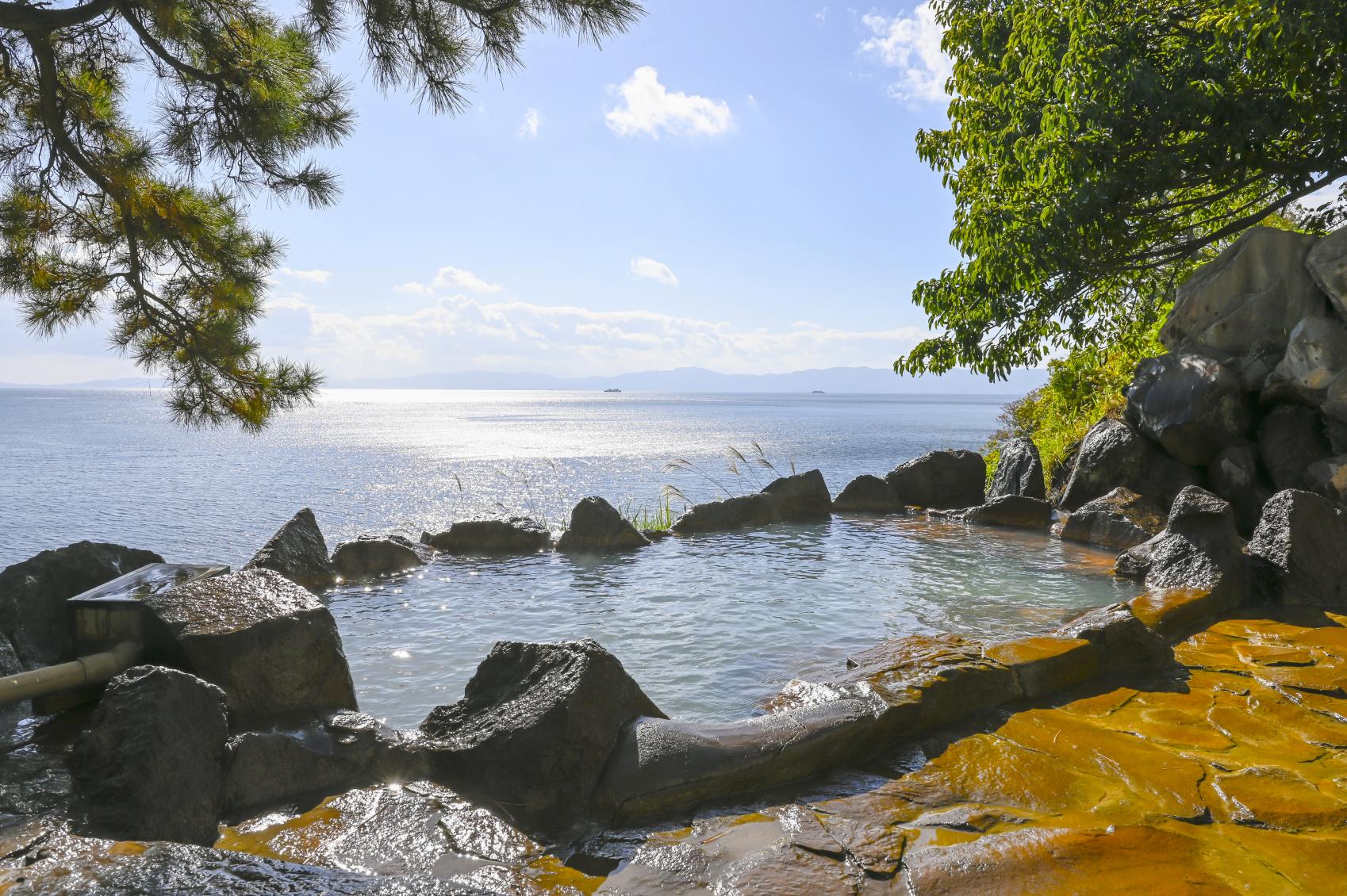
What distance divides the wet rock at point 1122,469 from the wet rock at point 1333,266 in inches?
119

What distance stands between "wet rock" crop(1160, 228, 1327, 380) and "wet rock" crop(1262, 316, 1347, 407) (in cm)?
44

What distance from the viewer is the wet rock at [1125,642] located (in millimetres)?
5715

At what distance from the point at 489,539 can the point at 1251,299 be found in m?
12.1

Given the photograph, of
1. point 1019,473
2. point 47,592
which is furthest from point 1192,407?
point 47,592

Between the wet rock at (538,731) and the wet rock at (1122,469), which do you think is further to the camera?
the wet rock at (1122,469)

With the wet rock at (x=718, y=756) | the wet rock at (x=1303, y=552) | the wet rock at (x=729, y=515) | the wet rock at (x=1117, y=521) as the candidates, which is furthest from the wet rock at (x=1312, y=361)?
the wet rock at (x=718, y=756)

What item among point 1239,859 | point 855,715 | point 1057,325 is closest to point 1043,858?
point 1239,859

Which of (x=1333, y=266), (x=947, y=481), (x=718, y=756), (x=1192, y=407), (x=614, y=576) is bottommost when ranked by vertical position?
(x=614, y=576)

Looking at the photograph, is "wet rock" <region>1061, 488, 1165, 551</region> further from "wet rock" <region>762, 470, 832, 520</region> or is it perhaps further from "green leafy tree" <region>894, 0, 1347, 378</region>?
"wet rock" <region>762, 470, 832, 520</region>

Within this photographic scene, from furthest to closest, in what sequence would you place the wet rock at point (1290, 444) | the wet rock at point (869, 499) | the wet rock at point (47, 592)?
the wet rock at point (869, 499)
the wet rock at point (1290, 444)
the wet rock at point (47, 592)

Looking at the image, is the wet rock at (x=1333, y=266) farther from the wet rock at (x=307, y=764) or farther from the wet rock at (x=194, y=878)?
the wet rock at (x=194, y=878)

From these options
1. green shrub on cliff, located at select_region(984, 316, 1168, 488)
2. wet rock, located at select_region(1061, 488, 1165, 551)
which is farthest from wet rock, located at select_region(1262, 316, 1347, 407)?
green shrub on cliff, located at select_region(984, 316, 1168, 488)

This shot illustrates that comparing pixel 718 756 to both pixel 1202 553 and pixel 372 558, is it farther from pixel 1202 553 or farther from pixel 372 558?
pixel 372 558

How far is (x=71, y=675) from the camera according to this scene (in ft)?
15.9
